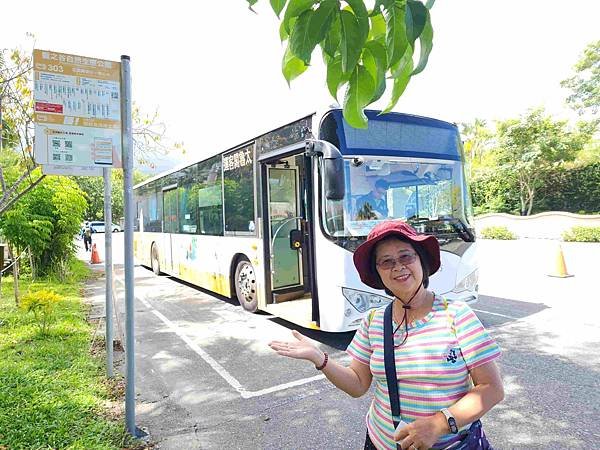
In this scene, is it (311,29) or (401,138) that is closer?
(311,29)

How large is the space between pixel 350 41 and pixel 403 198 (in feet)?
14.4

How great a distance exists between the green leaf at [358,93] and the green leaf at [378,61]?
0.02 m

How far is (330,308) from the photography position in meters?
4.90

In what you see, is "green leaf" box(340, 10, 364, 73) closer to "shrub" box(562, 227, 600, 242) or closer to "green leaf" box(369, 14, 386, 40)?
"green leaf" box(369, 14, 386, 40)

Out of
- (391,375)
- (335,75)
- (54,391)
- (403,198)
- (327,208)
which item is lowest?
(54,391)

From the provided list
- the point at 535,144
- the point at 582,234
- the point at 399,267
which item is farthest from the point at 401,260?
the point at 535,144


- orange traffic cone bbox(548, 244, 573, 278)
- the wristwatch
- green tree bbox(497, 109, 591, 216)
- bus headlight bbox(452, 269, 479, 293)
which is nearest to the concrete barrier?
green tree bbox(497, 109, 591, 216)

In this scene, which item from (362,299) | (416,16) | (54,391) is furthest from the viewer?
(362,299)

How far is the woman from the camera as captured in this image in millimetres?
1458

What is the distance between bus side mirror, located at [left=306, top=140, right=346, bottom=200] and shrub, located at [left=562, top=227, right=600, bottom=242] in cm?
1787

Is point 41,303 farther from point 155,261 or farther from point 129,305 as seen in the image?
point 155,261

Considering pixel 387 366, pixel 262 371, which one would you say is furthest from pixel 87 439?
pixel 387 366

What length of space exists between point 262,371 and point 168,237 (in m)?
7.11

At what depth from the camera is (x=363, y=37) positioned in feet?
3.44
